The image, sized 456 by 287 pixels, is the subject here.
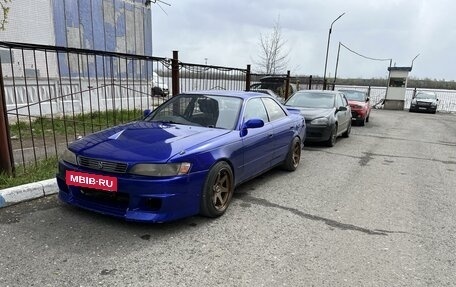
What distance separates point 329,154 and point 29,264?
6634 mm

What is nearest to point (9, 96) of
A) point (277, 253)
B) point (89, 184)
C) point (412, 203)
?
point (89, 184)

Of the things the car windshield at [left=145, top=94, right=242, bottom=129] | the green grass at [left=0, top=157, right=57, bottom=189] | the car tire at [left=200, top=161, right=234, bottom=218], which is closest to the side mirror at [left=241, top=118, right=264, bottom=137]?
the car windshield at [left=145, top=94, right=242, bottom=129]

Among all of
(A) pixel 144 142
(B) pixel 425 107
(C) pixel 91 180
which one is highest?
(A) pixel 144 142

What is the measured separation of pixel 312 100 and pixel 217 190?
21.6 feet

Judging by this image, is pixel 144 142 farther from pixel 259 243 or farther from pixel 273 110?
pixel 273 110

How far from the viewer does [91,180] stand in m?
3.51

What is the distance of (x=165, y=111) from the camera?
5.06 metres

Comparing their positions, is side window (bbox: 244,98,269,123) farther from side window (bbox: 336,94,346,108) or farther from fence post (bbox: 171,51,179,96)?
side window (bbox: 336,94,346,108)

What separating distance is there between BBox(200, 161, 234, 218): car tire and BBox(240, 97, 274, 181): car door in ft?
1.39

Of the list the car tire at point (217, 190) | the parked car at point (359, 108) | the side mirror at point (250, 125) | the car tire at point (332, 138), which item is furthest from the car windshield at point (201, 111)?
the parked car at point (359, 108)

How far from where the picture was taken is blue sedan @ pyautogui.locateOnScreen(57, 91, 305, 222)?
11.1ft

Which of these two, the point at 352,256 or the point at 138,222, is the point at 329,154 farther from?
the point at 138,222

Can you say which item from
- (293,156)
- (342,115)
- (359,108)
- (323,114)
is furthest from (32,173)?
(359,108)

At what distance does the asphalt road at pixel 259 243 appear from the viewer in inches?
112
